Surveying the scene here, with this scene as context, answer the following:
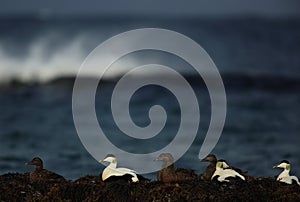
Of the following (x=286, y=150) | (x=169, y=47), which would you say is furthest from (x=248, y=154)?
(x=169, y=47)

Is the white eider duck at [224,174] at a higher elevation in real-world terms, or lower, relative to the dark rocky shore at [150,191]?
higher

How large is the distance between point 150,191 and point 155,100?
64.2 feet

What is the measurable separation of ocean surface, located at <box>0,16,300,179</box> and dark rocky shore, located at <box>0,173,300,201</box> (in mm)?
5320

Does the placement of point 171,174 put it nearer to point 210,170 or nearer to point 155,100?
point 210,170

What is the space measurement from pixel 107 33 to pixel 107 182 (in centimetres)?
4813

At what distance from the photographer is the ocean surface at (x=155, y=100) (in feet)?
60.4

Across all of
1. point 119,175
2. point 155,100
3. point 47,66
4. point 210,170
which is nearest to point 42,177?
point 119,175

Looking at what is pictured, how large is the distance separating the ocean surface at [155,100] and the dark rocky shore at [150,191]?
532cm

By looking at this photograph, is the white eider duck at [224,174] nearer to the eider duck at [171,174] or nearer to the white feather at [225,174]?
the white feather at [225,174]

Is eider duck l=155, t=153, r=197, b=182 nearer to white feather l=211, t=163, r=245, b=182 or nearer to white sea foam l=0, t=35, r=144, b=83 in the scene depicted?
white feather l=211, t=163, r=245, b=182

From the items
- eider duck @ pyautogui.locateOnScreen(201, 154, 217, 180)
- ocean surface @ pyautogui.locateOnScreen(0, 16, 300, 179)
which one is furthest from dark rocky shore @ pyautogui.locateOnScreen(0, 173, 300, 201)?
ocean surface @ pyautogui.locateOnScreen(0, 16, 300, 179)

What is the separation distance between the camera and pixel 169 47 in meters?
44.6

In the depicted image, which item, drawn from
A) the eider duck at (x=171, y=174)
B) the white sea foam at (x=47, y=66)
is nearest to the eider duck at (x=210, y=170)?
the eider duck at (x=171, y=174)

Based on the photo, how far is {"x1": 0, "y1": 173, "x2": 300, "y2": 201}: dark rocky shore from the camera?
927cm
